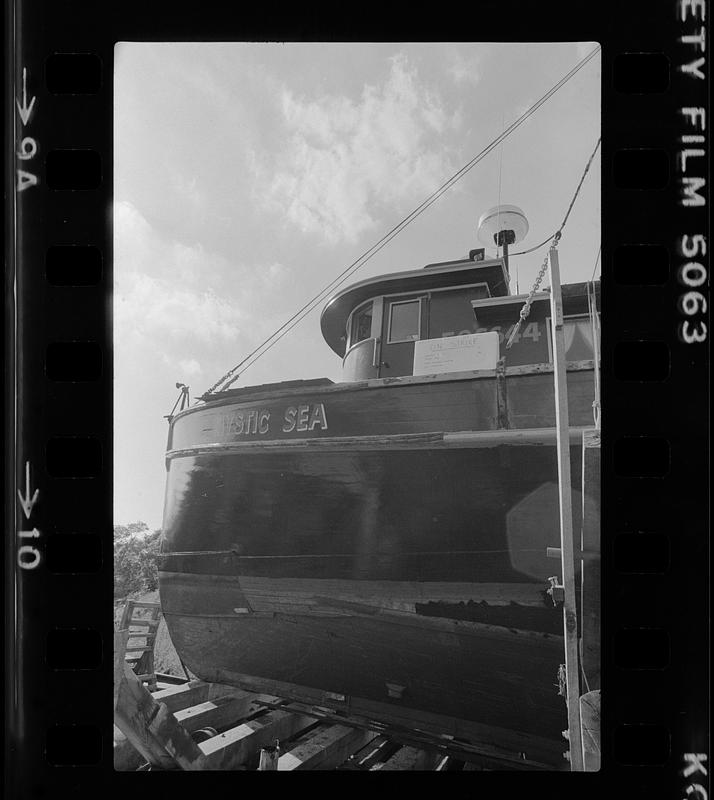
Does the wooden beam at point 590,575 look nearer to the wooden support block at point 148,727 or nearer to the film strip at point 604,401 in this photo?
the film strip at point 604,401

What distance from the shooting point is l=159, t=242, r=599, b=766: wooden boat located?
3.27 metres

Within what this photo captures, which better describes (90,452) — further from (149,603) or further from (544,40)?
(149,603)

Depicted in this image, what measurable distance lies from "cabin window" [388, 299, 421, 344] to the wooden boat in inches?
21.8

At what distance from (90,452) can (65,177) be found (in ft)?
2.49

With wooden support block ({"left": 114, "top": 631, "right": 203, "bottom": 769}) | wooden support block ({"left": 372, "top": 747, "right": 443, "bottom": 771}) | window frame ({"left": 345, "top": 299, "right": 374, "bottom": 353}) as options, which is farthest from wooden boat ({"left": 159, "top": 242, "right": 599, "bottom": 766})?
wooden support block ({"left": 114, "top": 631, "right": 203, "bottom": 769})

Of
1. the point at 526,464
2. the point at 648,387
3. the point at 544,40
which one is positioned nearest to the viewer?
the point at 648,387

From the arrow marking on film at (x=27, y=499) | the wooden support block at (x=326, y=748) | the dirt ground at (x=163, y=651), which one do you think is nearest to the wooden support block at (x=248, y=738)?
the wooden support block at (x=326, y=748)

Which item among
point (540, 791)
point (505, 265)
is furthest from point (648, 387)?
point (505, 265)

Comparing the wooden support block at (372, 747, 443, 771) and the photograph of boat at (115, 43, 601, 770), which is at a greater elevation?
the photograph of boat at (115, 43, 601, 770)

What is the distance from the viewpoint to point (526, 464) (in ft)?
10.9

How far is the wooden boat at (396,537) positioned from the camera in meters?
3.27

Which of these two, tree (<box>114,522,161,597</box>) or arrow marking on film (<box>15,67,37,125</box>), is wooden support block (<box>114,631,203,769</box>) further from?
arrow marking on film (<box>15,67,37,125</box>)

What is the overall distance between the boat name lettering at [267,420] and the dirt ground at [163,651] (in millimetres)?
1611

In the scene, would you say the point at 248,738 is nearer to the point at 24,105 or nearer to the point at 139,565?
the point at 139,565
